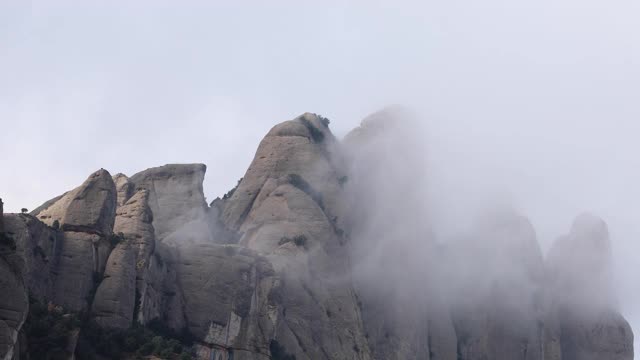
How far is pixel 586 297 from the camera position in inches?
4599

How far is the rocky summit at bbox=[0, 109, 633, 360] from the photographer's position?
254 feet

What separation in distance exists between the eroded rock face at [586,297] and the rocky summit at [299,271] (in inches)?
5.5

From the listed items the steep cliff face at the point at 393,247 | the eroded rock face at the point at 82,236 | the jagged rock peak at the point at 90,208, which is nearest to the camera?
the eroded rock face at the point at 82,236

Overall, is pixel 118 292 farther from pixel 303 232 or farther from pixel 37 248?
pixel 303 232

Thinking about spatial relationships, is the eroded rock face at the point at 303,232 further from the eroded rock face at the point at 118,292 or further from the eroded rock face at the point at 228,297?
the eroded rock face at the point at 118,292

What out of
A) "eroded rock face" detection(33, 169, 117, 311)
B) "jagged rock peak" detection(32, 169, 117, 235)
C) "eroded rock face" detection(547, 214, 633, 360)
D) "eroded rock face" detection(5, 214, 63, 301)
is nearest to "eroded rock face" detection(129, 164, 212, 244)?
"jagged rock peak" detection(32, 169, 117, 235)

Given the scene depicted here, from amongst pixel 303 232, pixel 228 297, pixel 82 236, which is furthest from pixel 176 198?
pixel 82 236

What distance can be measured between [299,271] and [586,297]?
34744 millimetres

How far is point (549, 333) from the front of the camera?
113438 mm

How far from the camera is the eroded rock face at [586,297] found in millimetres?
114625

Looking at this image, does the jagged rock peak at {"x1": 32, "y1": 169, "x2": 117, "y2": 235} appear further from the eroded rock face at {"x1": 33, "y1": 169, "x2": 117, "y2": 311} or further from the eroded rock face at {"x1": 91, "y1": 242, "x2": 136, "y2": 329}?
the eroded rock face at {"x1": 91, "y1": 242, "x2": 136, "y2": 329}

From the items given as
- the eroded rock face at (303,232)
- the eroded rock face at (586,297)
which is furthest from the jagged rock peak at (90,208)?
the eroded rock face at (586,297)

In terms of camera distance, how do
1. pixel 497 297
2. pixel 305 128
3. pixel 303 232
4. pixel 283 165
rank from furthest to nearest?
1. pixel 497 297
2. pixel 305 128
3. pixel 283 165
4. pixel 303 232

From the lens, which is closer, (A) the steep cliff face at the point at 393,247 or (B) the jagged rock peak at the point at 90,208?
(B) the jagged rock peak at the point at 90,208
